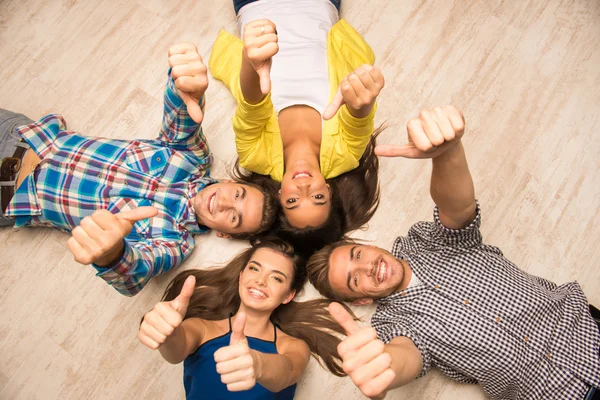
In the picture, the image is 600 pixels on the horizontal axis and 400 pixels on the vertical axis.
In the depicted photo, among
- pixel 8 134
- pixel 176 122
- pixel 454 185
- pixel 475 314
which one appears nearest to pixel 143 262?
pixel 176 122

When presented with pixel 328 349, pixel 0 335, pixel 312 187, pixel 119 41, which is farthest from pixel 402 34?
pixel 0 335

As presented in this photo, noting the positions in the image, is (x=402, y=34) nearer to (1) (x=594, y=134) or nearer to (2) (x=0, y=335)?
(1) (x=594, y=134)

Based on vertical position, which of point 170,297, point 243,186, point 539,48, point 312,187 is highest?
point 539,48

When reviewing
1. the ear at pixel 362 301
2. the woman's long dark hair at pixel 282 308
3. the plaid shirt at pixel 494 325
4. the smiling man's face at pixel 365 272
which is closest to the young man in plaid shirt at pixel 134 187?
the woman's long dark hair at pixel 282 308

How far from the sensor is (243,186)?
1708 mm

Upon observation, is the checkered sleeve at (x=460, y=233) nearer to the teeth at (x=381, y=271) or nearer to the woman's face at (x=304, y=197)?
the teeth at (x=381, y=271)

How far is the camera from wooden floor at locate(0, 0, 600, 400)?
181 cm

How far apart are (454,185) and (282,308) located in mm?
868

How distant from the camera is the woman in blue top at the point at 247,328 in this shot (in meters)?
1.11

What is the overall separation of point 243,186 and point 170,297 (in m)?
0.54

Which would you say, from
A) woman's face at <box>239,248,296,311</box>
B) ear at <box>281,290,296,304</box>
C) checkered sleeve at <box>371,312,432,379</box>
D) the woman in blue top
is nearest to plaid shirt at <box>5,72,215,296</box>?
the woman in blue top

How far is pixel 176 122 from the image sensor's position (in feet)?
5.32

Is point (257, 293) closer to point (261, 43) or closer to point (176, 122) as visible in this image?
point (176, 122)

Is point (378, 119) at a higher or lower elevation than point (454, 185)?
lower
